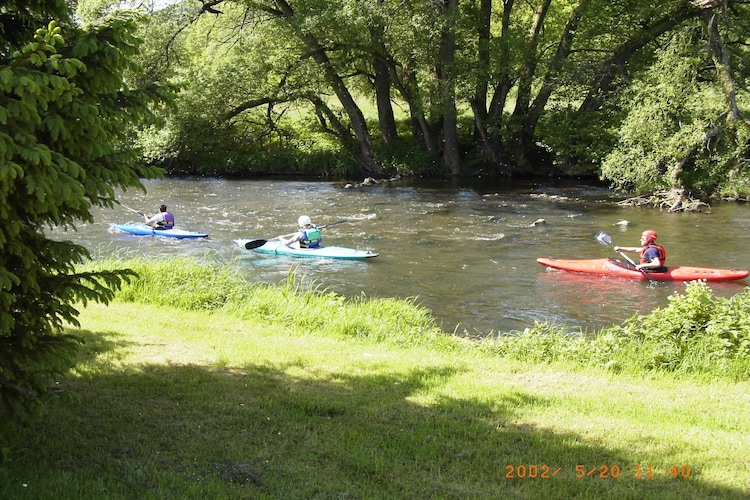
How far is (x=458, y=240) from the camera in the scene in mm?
15703

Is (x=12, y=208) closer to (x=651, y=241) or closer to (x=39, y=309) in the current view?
(x=39, y=309)

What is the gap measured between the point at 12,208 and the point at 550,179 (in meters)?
24.3

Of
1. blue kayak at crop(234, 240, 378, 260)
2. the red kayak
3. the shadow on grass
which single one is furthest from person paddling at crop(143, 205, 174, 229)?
the shadow on grass

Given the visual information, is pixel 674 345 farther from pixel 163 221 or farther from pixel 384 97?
pixel 384 97

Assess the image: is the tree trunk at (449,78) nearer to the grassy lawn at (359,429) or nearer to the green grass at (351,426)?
the green grass at (351,426)

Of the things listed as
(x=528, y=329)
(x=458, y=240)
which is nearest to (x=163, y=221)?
(x=458, y=240)

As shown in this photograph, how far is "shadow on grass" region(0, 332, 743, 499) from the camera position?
3.72 m

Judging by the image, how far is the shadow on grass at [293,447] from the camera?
372 centimetres

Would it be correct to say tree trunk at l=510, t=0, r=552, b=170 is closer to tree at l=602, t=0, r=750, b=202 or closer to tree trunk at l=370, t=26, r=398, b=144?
tree at l=602, t=0, r=750, b=202

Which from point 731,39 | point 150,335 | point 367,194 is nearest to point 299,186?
point 367,194

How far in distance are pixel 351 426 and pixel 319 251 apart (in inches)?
375

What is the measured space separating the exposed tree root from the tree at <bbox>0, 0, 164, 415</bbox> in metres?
17.7

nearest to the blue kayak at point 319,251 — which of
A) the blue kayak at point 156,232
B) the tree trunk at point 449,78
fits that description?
the blue kayak at point 156,232

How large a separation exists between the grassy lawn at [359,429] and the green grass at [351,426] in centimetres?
1
